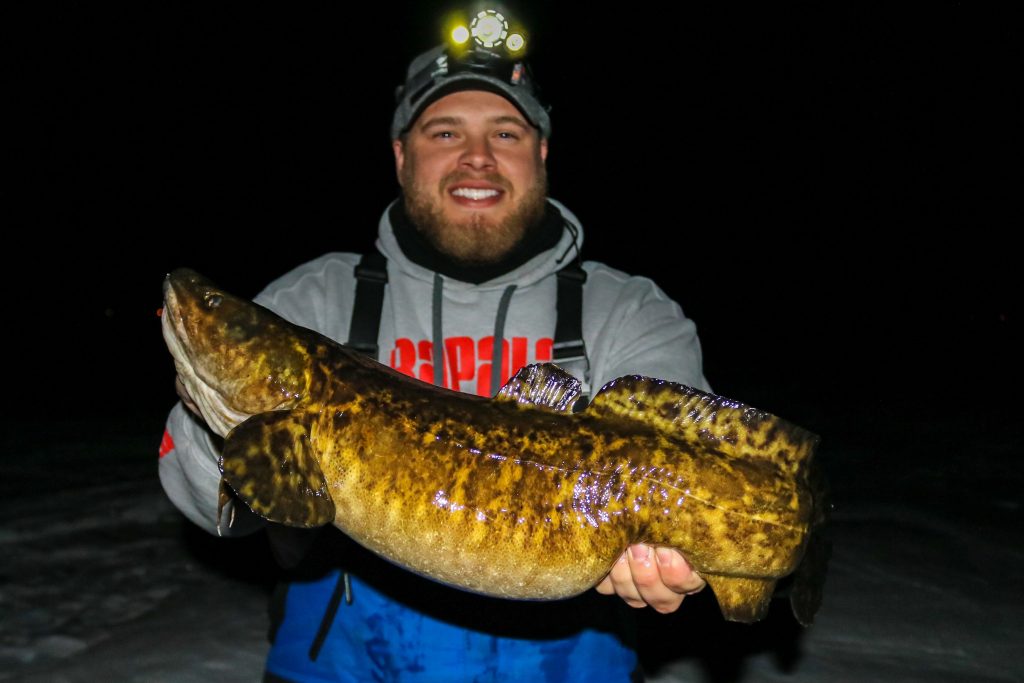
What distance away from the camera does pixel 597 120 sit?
87.5 metres

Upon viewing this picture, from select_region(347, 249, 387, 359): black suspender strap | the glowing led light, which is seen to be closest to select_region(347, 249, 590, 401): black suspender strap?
select_region(347, 249, 387, 359): black suspender strap

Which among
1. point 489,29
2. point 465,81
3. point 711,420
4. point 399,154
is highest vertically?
point 489,29

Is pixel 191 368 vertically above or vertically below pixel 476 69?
below

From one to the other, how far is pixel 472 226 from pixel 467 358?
0.65 metres

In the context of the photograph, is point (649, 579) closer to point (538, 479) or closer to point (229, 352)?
point (538, 479)

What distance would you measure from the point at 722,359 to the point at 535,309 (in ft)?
51.0

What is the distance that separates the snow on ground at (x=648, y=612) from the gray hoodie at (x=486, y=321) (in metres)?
1.53

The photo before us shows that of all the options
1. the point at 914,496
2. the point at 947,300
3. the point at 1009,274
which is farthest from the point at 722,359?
the point at 1009,274

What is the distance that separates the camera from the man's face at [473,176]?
3381 mm

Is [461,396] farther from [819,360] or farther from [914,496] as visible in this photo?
[819,360]

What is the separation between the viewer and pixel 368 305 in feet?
10.0

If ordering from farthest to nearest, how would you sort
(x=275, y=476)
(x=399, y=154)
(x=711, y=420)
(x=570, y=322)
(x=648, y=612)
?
(x=648, y=612) → (x=399, y=154) → (x=570, y=322) → (x=711, y=420) → (x=275, y=476)

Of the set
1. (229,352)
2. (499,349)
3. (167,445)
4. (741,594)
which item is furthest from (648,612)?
(229,352)

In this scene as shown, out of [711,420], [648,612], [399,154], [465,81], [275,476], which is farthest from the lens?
[648,612]
